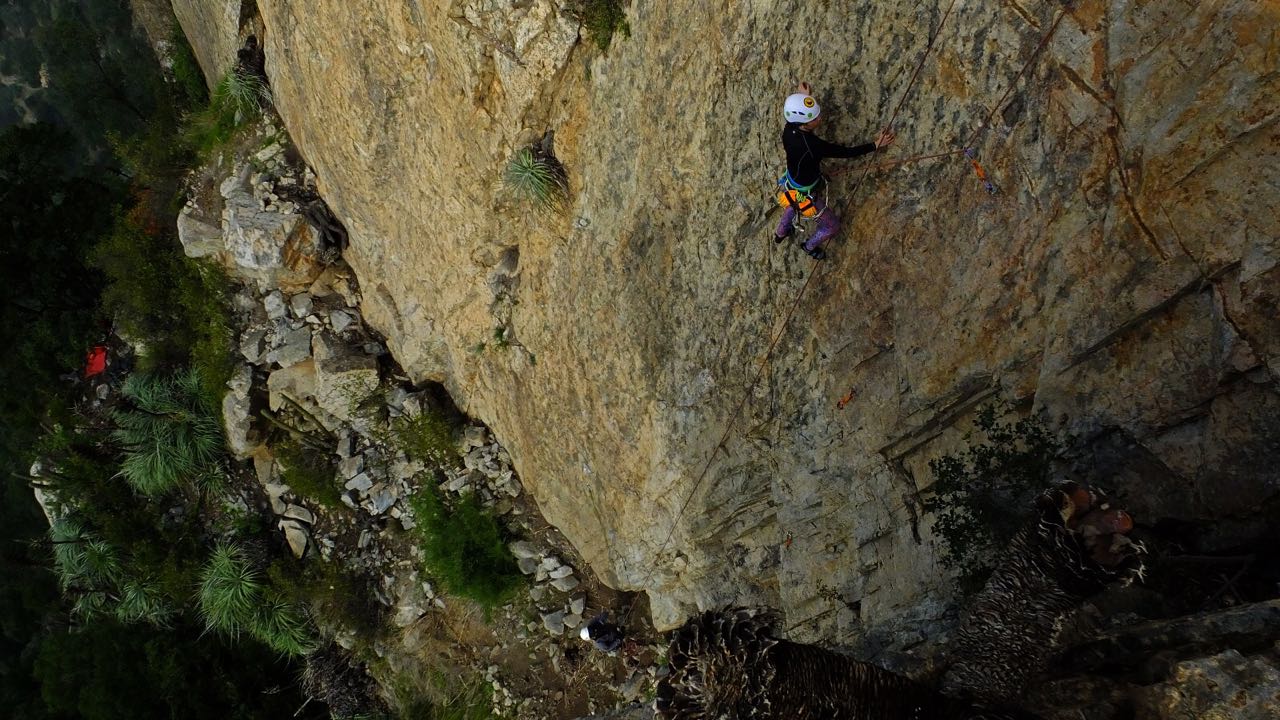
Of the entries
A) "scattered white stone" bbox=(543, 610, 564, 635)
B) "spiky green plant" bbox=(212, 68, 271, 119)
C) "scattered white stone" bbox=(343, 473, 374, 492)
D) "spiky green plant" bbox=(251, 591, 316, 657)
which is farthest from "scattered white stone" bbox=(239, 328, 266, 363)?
"scattered white stone" bbox=(543, 610, 564, 635)

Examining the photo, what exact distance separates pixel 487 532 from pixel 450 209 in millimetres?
3789

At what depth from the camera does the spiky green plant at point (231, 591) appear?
32.1ft

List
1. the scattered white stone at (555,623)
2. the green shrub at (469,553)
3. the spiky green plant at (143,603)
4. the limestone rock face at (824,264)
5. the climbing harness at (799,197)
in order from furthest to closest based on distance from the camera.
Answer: the spiky green plant at (143,603) < the green shrub at (469,553) < the scattered white stone at (555,623) < the climbing harness at (799,197) < the limestone rock face at (824,264)

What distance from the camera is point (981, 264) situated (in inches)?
148

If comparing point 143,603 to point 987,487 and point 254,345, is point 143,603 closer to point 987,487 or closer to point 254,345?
point 254,345

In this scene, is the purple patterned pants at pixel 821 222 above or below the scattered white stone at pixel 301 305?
below

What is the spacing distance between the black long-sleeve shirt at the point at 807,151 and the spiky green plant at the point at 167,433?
983 centimetres

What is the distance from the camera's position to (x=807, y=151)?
13.3 ft

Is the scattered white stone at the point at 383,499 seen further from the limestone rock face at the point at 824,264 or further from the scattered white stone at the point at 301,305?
the scattered white stone at the point at 301,305

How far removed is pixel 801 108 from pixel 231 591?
980cm

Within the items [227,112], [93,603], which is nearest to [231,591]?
[93,603]

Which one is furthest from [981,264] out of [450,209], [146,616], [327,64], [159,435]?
[146,616]

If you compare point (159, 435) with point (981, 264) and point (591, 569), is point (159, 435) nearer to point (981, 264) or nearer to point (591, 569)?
point (591, 569)

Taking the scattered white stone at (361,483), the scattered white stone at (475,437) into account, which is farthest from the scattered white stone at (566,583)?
the scattered white stone at (361,483)
